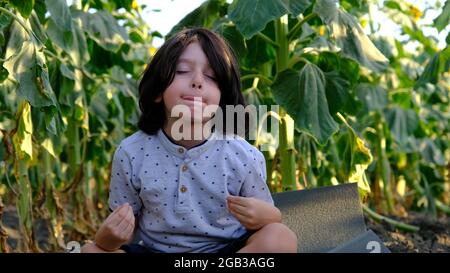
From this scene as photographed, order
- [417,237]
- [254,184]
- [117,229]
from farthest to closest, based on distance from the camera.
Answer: [417,237], [254,184], [117,229]

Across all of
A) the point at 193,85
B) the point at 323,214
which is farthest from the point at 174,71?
the point at 323,214

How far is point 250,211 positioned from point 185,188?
0.14 meters

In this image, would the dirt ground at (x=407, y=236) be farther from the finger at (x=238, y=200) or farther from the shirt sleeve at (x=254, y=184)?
the finger at (x=238, y=200)

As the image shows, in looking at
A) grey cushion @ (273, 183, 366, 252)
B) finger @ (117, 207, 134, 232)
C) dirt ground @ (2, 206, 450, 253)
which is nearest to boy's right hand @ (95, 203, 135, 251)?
finger @ (117, 207, 134, 232)

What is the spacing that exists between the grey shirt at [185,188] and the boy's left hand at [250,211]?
70mm

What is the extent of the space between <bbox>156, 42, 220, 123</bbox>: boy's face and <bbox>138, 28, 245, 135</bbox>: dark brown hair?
11 mm

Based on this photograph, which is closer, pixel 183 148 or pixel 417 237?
pixel 183 148

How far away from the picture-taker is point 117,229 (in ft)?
4.63

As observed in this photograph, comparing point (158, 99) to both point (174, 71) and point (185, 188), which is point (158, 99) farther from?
point (185, 188)

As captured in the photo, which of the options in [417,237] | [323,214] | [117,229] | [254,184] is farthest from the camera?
[417,237]

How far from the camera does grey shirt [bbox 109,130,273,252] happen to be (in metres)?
1.48

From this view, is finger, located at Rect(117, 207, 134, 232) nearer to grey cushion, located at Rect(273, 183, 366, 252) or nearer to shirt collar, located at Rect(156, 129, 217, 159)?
shirt collar, located at Rect(156, 129, 217, 159)

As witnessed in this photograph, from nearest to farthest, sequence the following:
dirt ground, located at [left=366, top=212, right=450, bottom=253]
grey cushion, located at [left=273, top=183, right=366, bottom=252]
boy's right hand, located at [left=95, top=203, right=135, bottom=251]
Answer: boy's right hand, located at [left=95, top=203, right=135, bottom=251]
grey cushion, located at [left=273, top=183, right=366, bottom=252]
dirt ground, located at [left=366, top=212, right=450, bottom=253]

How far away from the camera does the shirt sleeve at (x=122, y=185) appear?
153 centimetres
